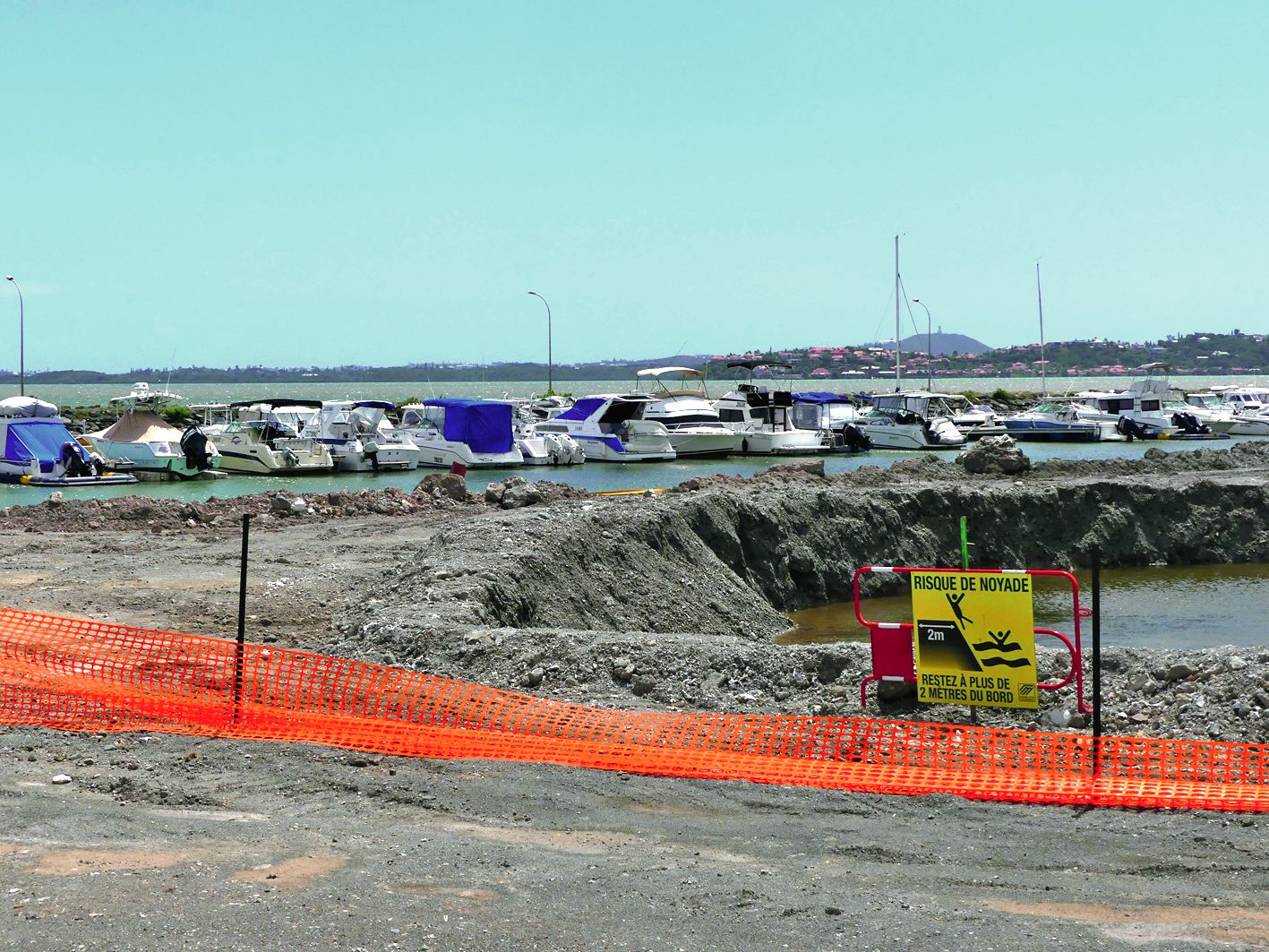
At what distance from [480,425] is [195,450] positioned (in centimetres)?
1110

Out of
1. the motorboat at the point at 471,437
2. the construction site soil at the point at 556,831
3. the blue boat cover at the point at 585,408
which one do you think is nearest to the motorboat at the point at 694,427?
the blue boat cover at the point at 585,408

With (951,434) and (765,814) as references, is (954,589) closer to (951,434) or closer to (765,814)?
(765,814)

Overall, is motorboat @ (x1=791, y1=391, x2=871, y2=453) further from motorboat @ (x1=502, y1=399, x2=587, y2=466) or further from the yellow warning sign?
the yellow warning sign

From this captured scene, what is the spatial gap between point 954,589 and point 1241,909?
365 cm

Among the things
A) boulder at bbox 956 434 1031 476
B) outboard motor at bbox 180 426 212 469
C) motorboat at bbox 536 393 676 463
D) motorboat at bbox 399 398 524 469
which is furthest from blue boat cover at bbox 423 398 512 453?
boulder at bbox 956 434 1031 476

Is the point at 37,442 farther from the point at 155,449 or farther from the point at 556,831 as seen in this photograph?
the point at 556,831

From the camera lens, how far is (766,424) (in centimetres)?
6247

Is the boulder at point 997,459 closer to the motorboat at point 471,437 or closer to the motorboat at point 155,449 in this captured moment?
the motorboat at point 471,437

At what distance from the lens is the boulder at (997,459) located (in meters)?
34.8

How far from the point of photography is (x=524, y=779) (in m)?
8.27

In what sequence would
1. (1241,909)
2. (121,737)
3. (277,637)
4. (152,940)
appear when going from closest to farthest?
(152,940), (1241,909), (121,737), (277,637)

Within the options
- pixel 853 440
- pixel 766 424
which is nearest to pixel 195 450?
pixel 766 424

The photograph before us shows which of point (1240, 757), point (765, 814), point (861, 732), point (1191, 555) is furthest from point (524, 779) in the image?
point (1191, 555)

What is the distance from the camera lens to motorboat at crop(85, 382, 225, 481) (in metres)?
47.7
